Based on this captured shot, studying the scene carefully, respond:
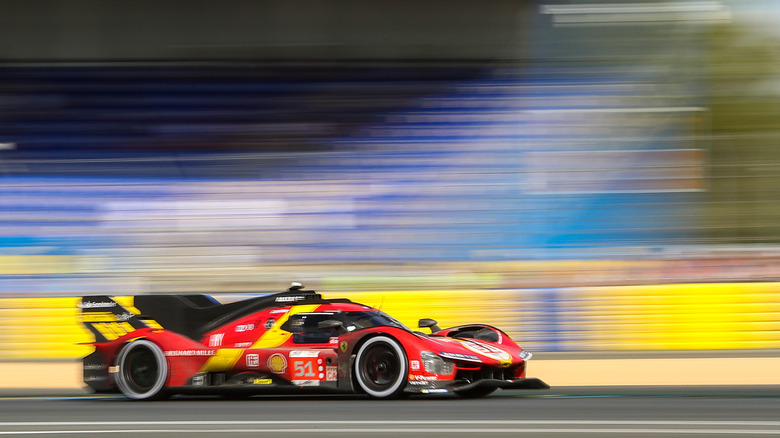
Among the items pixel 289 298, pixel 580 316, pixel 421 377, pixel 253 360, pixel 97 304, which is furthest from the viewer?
pixel 580 316

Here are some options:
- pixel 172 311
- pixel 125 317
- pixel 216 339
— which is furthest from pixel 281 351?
pixel 125 317

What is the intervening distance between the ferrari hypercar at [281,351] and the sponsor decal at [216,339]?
0.01 meters

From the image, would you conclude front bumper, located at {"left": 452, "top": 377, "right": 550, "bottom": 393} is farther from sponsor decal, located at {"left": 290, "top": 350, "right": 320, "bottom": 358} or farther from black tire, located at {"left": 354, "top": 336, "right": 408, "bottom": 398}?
sponsor decal, located at {"left": 290, "top": 350, "right": 320, "bottom": 358}

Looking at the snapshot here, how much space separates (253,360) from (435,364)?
1390 millimetres

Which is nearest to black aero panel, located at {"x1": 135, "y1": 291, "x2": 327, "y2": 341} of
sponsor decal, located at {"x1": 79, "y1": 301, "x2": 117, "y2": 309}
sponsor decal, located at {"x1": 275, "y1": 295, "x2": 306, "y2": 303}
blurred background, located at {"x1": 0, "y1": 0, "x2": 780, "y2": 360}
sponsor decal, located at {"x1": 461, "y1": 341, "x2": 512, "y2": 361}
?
sponsor decal, located at {"x1": 275, "y1": 295, "x2": 306, "y2": 303}

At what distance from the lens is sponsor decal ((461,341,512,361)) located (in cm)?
728

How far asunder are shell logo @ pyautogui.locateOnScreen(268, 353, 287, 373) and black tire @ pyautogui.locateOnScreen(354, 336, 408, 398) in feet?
1.86

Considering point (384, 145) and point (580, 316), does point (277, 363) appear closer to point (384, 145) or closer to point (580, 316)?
point (580, 316)

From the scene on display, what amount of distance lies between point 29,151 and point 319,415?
875 cm

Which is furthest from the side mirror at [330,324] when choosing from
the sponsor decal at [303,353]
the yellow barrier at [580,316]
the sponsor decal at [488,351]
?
the yellow barrier at [580,316]

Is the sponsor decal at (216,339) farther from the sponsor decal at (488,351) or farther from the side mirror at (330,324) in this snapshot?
the sponsor decal at (488,351)

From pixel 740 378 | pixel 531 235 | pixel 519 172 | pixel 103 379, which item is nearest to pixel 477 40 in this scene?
pixel 519 172

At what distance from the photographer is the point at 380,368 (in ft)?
23.6

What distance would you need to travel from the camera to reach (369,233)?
13.0m
